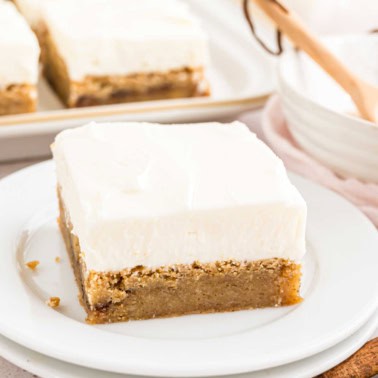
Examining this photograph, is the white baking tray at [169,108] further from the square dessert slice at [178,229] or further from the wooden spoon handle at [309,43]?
the square dessert slice at [178,229]

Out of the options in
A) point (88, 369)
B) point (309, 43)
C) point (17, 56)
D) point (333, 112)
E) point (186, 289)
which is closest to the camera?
point (88, 369)

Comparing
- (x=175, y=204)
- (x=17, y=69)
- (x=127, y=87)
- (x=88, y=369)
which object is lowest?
(x=127, y=87)

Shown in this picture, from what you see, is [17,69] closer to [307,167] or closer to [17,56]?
[17,56]

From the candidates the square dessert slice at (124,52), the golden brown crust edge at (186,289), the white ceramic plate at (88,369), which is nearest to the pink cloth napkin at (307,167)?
the square dessert slice at (124,52)

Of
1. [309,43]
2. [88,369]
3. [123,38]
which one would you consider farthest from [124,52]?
[88,369]

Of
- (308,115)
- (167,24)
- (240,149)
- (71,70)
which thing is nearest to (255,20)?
(167,24)

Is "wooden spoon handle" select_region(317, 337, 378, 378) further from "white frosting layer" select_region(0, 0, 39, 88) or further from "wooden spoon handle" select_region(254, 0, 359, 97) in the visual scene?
"white frosting layer" select_region(0, 0, 39, 88)
